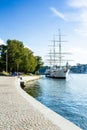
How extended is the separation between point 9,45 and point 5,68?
7239 millimetres

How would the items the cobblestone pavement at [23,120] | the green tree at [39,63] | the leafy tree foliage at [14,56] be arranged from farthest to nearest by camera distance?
the green tree at [39,63]
the leafy tree foliage at [14,56]
the cobblestone pavement at [23,120]

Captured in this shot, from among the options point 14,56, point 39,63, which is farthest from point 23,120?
point 39,63

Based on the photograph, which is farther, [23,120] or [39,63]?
[39,63]

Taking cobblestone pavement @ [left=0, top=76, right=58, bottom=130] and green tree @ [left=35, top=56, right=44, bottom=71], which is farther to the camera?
green tree @ [left=35, top=56, right=44, bottom=71]

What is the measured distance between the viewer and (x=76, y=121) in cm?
1645

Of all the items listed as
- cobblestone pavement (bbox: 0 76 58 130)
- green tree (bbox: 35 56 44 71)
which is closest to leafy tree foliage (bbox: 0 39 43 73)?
green tree (bbox: 35 56 44 71)

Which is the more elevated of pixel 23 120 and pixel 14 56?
pixel 14 56

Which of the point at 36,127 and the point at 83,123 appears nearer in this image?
the point at 36,127

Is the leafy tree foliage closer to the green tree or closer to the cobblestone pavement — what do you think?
the green tree

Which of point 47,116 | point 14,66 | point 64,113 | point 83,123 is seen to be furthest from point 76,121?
point 14,66

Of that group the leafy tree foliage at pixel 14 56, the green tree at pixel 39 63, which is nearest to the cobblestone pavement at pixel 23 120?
the leafy tree foliage at pixel 14 56

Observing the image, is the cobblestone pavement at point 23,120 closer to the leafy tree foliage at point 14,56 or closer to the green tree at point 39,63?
the leafy tree foliage at point 14,56

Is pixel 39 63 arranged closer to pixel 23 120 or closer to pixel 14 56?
pixel 14 56

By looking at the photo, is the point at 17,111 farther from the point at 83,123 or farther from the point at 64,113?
the point at 64,113
